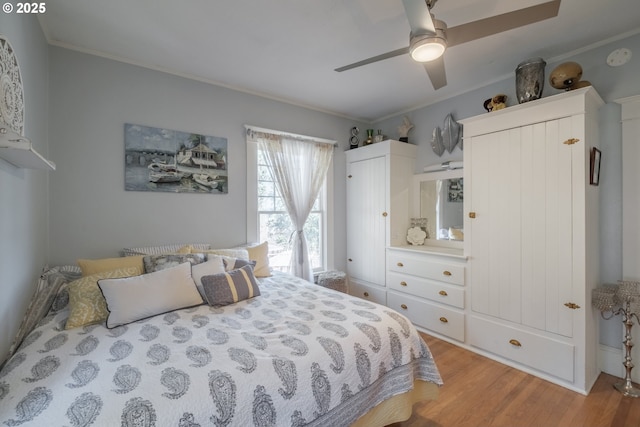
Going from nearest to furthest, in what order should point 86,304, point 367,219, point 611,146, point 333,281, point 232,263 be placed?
point 86,304 → point 611,146 → point 232,263 → point 333,281 → point 367,219

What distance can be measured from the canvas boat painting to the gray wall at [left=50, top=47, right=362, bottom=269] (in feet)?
0.19

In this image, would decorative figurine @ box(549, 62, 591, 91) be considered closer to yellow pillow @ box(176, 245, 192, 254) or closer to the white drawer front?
the white drawer front

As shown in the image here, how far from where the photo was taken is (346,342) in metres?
1.45

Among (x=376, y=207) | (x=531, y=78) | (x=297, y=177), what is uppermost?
(x=531, y=78)

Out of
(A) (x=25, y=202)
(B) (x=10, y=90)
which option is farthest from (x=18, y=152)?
(A) (x=25, y=202)

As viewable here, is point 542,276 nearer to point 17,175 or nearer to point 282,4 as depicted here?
point 282,4

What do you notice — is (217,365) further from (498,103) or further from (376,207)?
(498,103)

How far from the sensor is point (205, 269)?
2137mm

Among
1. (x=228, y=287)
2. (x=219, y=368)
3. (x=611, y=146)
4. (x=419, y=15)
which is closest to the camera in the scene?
(x=219, y=368)

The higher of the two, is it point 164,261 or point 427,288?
point 164,261

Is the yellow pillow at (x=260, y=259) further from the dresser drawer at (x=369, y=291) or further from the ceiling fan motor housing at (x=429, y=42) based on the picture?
the ceiling fan motor housing at (x=429, y=42)

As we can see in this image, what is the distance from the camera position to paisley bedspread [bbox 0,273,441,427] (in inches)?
38.7

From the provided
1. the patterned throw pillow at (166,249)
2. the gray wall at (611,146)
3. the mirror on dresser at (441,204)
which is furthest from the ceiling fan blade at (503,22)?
the patterned throw pillow at (166,249)

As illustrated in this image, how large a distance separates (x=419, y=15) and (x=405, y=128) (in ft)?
7.56
